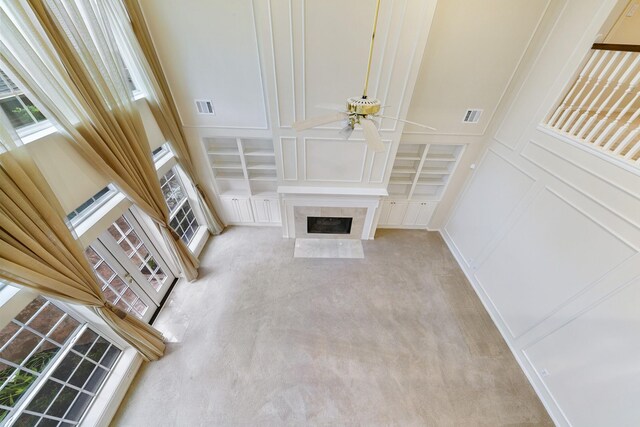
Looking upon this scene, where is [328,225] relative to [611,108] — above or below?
below

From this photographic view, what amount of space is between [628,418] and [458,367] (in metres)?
1.28

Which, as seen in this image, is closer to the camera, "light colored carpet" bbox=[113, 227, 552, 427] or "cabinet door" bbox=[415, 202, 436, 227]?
"light colored carpet" bbox=[113, 227, 552, 427]

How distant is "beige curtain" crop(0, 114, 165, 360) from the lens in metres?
1.40

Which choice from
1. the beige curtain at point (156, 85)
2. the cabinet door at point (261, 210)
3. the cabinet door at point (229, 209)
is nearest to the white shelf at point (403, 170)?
the cabinet door at point (261, 210)

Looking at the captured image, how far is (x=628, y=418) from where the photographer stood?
1.86 m

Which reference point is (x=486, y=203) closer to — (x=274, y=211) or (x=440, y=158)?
(x=440, y=158)

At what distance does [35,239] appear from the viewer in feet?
5.16

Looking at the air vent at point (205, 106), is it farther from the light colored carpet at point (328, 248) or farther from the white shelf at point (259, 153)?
the light colored carpet at point (328, 248)

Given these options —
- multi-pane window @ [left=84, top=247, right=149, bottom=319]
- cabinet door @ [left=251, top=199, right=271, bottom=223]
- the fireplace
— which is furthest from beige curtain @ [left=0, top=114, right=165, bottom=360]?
the fireplace

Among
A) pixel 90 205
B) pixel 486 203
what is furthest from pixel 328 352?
pixel 486 203

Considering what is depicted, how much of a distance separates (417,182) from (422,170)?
0.23 metres

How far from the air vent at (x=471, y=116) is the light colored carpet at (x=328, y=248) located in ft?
8.84

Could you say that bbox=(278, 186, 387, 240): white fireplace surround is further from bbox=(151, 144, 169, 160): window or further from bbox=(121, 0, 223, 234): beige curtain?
bbox=(151, 144, 169, 160): window

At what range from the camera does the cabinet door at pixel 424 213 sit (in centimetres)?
442
